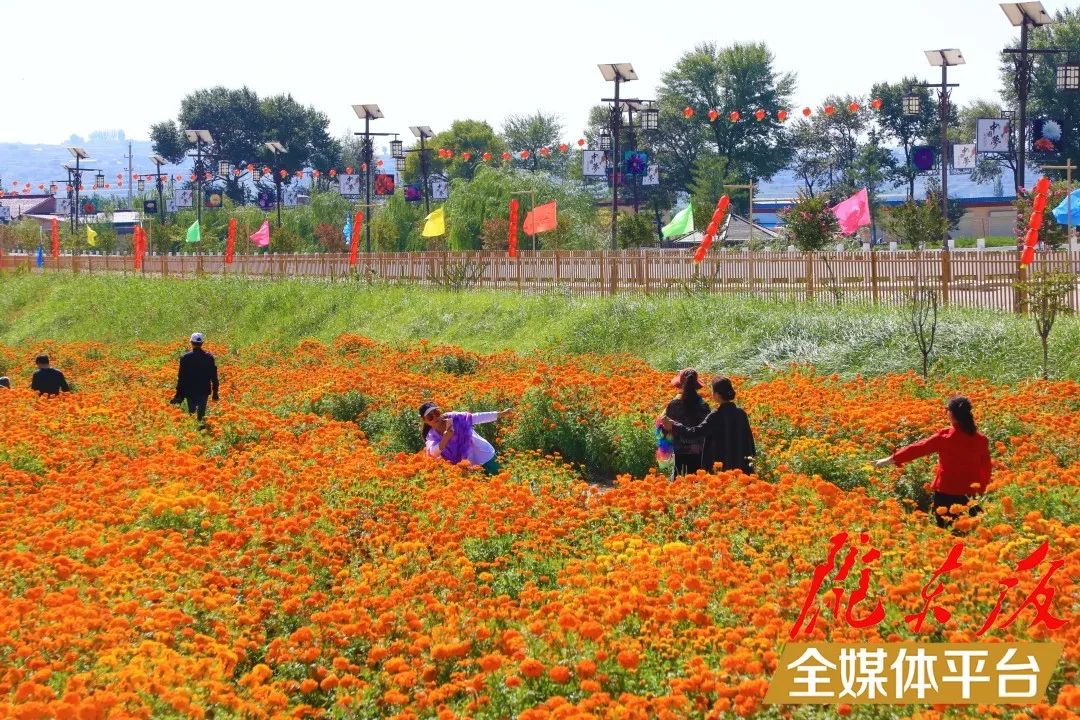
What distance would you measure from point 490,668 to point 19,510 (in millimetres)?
4315

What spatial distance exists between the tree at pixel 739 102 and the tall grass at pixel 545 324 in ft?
136

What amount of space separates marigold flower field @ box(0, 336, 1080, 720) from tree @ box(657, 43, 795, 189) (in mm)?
64515

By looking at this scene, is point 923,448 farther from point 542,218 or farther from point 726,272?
point 542,218

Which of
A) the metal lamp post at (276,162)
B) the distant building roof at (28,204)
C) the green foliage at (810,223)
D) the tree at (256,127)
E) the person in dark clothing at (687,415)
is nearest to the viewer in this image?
the person in dark clothing at (687,415)

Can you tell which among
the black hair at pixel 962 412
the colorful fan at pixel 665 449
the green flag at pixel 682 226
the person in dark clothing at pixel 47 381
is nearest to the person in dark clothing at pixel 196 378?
the person in dark clothing at pixel 47 381

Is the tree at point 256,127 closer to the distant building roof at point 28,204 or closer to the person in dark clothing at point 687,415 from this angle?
the distant building roof at point 28,204

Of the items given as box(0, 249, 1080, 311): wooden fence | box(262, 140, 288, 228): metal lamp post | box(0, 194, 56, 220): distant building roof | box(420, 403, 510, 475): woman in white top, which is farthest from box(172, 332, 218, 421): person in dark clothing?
box(0, 194, 56, 220): distant building roof

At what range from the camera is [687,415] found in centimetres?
927

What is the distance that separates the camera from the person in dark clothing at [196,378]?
13.2 meters

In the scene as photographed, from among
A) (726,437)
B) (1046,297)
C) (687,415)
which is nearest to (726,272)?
(1046,297)

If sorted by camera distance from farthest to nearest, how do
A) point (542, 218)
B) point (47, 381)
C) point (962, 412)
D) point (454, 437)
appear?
point (542, 218), point (47, 381), point (454, 437), point (962, 412)

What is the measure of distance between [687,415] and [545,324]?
15098 mm

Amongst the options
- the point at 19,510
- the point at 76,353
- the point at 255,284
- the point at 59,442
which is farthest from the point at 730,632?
the point at 255,284

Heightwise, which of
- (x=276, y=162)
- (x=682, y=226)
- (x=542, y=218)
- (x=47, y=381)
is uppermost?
(x=276, y=162)
